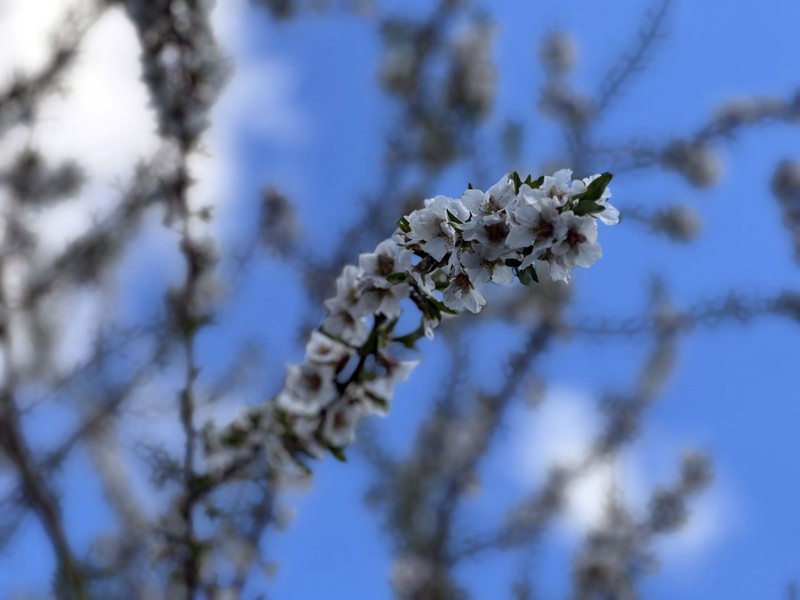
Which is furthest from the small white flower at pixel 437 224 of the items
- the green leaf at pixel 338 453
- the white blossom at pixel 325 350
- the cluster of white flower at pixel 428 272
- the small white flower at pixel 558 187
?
the green leaf at pixel 338 453

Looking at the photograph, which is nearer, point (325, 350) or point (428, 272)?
point (428, 272)

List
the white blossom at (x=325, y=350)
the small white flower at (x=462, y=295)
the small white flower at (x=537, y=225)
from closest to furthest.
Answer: the small white flower at (x=537, y=225) < the small white flower at (x=462, y=295) < the white blossom at (x=325, y=350)

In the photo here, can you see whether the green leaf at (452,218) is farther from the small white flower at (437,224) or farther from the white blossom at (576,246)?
the white blossom at (576,246)

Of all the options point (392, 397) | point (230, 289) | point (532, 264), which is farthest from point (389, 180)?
point (532, 264)

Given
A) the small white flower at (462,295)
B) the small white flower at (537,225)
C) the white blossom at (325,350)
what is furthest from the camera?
the white blossom at (325,350)

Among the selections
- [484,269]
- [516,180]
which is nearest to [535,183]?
[516,180]

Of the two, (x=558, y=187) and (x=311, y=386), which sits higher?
(x=311, y=386)

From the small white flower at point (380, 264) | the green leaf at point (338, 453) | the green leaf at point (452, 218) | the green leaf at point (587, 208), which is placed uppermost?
the small white flower at point (380, 264)

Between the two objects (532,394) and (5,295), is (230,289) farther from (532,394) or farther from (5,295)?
(532,394)

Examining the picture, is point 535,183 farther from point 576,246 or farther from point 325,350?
point 325,350
